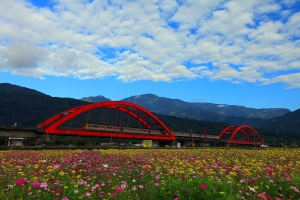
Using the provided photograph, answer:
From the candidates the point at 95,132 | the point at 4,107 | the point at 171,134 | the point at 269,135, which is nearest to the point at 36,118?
the point at 4,107

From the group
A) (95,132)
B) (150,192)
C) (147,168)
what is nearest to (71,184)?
(150,192)

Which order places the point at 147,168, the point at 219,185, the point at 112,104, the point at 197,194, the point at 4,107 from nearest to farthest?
1. the point at 197,194
2. the point at 219,185
3. the point at 147,168
4. the point at 112,104
5. the point at 4,107

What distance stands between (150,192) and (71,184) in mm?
1805

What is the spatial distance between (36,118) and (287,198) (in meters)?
173

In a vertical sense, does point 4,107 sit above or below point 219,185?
above

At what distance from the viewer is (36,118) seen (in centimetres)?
16175

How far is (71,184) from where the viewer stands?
568 centimetres

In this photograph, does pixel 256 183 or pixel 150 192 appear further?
pixel 256 183

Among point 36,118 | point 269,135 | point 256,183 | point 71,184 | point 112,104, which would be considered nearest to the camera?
point 71,184

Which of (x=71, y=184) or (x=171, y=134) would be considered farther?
(x=171, y=134)

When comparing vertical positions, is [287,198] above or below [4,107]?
below

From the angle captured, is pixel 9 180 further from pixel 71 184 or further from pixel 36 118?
pixel 36 118

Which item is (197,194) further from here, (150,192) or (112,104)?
(112,104)

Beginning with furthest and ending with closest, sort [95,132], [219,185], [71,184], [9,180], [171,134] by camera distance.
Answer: [171,134] → [95,132] → [9,180] → [71,184] → [219,185]
